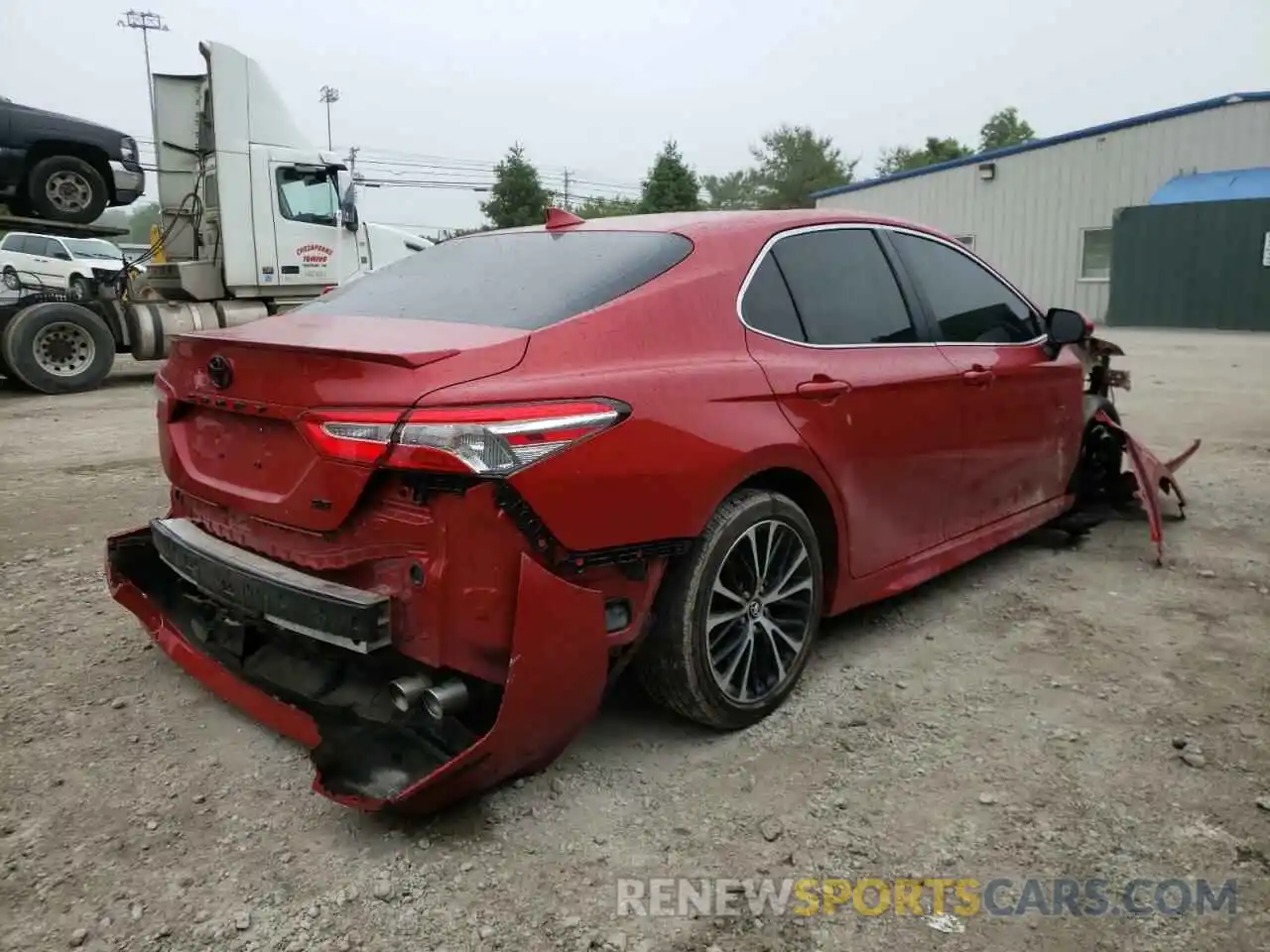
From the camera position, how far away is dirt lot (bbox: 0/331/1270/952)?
220 cm

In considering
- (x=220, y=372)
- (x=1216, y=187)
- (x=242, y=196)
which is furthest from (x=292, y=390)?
(x=1216, y=187)

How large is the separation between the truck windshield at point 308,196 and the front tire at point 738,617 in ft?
37.1

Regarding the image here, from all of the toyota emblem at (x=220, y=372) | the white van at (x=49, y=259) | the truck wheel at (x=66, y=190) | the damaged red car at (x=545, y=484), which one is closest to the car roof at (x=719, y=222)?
the damaged red car at (x=545, y=484)

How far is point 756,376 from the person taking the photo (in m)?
2.96

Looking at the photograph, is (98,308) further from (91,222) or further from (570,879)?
(570,879)

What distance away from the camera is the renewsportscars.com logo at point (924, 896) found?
87.9 inches

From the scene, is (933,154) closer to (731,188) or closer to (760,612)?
(731,188)

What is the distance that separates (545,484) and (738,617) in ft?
2.93

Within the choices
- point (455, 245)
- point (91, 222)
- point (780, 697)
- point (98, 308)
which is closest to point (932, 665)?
point (780, 697)

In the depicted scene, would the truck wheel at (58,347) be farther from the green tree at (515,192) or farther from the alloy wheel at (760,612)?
the green tree at (515,192)

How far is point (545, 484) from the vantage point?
92.8 inches

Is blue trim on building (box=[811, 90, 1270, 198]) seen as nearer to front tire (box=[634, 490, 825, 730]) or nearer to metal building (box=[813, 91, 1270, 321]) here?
metal building (box=[813, 91, 1270, 321])

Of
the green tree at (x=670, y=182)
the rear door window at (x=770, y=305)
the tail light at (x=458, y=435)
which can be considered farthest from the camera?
the green tree at (x=670, y=182)

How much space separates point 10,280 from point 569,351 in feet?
40.1
